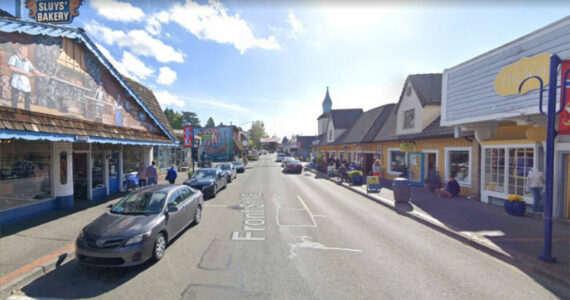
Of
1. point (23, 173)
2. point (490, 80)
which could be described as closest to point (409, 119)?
point (490, 80)

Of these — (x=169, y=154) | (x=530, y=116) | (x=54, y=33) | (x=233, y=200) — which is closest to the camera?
(x=530, y=116)

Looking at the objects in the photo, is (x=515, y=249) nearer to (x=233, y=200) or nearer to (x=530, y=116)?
(x=530, y=116)

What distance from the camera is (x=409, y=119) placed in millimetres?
15664

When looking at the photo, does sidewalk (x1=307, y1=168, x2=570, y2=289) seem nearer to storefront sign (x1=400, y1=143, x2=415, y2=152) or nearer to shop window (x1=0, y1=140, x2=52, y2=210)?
storefront sign (x1=400, y1=143, x2=415, y2=152)

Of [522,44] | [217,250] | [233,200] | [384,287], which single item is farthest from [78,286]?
[522,44]

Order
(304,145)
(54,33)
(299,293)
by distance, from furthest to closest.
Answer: (304,145), (54,33), (299,293)

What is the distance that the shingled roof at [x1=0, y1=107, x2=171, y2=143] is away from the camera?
19.9 feet

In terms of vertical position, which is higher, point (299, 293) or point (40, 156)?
point (40, 156)

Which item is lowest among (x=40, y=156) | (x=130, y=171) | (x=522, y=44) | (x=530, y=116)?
(x=130, y=171)

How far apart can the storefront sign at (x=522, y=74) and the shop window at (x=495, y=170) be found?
323 centimetres

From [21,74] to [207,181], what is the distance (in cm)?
716

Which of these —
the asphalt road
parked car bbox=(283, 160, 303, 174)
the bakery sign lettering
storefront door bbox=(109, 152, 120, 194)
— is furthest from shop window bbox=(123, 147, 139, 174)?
parked car bbox=(283, 160, 303, 174)

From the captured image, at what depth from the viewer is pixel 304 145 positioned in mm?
62812

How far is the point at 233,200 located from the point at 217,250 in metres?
5.59
